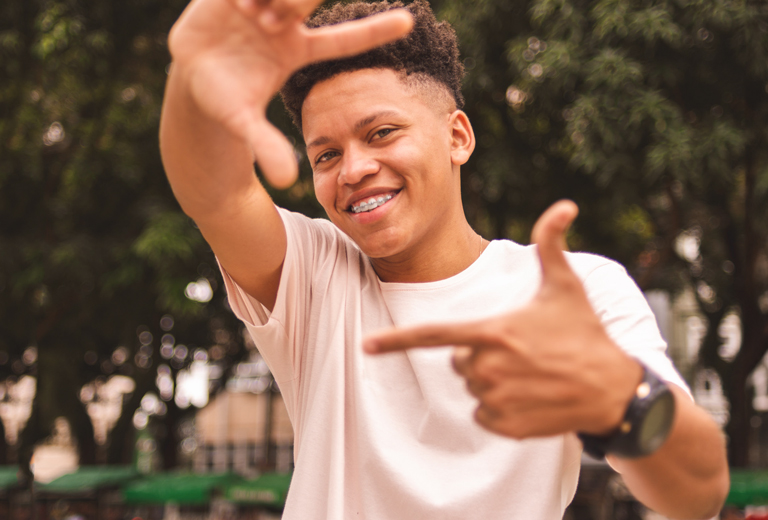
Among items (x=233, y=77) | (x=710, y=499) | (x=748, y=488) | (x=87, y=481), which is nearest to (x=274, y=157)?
(x=233, y=77)

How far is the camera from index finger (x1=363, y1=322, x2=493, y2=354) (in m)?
1.05

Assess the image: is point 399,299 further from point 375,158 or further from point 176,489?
point 176,489

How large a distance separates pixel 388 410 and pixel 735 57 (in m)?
6.66

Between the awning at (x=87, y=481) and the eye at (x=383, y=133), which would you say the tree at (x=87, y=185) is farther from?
the eye at (x=383, y=133)

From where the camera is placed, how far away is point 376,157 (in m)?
1.87

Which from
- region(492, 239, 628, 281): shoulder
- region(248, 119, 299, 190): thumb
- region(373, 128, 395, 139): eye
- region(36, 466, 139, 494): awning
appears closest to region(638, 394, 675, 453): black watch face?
region(492, 239, 628, 281): shoulder

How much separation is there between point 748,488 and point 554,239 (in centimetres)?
1074

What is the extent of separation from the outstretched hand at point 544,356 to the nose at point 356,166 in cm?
80

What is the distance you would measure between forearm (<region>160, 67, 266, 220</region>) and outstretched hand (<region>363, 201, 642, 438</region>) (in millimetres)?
721

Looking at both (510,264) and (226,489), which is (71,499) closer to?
(226,489)

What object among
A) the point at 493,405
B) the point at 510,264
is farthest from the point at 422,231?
the point at 493,405

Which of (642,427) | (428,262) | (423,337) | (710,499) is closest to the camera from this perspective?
(423,337)

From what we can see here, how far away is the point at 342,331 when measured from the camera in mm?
1889

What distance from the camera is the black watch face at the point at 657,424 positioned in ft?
3.93
